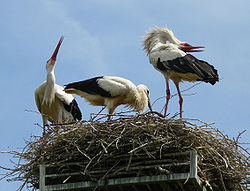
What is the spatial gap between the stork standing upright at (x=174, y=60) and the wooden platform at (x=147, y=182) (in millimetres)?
2954

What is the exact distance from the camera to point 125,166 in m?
7.50

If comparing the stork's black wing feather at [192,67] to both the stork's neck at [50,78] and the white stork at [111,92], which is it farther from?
Result: the stork's neck at [50,78]

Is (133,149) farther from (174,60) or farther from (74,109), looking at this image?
(74,109)

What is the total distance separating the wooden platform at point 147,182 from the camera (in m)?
7.20

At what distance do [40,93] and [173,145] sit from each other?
18.5 ft

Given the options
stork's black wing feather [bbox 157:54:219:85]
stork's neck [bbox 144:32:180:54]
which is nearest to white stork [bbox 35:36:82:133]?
stork's neck [bbox 144:32:180:54]

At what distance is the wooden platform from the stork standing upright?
2954mm

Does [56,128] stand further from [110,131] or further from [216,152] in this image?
[216,152]

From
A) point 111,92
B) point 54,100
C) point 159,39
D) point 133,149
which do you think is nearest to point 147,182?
point 133,149

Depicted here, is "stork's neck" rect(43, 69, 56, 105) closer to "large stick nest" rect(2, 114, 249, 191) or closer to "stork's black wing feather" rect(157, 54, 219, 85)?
"stork's black wing feather" rect(157, 54, 219, 85)

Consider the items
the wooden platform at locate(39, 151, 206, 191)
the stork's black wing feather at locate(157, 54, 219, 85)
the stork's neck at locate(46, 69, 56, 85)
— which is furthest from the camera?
the stork's neck at locate(46, 69, 56, 85)

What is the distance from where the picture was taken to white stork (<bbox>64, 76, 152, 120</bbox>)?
38.0 feet

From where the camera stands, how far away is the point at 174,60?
10.6 meters

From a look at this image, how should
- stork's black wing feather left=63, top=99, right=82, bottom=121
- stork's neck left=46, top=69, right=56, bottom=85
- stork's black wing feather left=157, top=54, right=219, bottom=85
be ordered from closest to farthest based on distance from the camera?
stork's black wing feather left=157, top=54, right=219, bottom=85
stork's neck left=46, top=69, right=56, bottom=85
stork's black wing feather left=63, top=99, right=82, bottom=121
